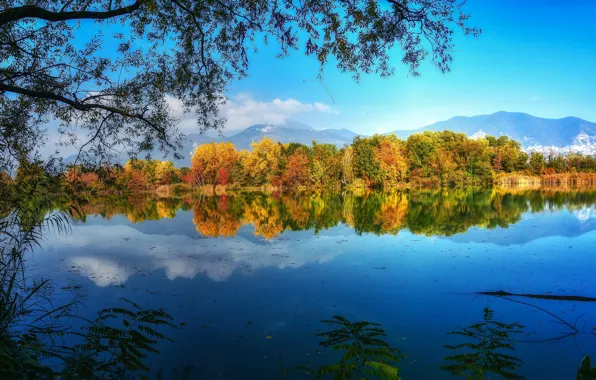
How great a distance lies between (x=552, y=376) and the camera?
450 centimetres

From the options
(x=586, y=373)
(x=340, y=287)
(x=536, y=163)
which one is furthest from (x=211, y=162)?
(x=586, y=373)

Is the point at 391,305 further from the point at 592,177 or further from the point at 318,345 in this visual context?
the point at 592,177

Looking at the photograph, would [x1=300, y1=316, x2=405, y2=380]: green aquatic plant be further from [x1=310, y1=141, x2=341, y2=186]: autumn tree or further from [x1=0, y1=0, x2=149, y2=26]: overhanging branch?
[x1=310, y1=141, x2=341, y2=186]: autumn tree

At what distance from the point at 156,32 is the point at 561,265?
11299mm

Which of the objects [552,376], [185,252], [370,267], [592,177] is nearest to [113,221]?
[185,252]

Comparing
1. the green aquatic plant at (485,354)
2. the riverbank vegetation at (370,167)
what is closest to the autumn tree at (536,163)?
the riverbank vegetation at (370,167)

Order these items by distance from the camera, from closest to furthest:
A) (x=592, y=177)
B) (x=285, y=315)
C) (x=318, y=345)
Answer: (x=318, y=345), (x=285, y=315), (x=592, y=177)

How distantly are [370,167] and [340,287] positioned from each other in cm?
5189

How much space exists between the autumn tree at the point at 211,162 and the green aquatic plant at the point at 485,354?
190 ft

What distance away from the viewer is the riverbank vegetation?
58844 millimetres

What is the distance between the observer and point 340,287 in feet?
27.6

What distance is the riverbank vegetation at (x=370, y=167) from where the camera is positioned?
58.8m

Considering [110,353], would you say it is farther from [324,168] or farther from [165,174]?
[165,174]

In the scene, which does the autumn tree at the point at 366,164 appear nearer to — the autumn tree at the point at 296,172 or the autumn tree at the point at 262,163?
the autumn tree at the point at 296,172
